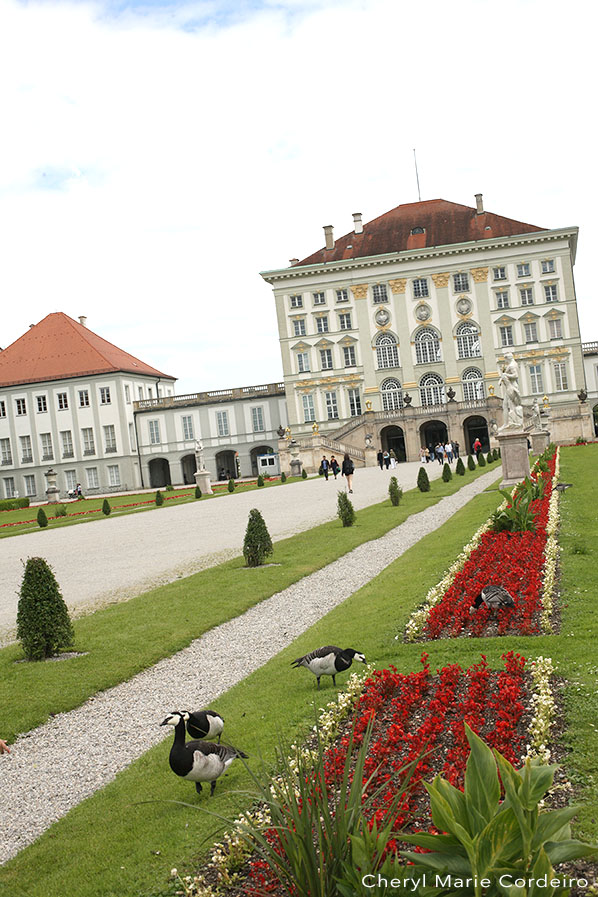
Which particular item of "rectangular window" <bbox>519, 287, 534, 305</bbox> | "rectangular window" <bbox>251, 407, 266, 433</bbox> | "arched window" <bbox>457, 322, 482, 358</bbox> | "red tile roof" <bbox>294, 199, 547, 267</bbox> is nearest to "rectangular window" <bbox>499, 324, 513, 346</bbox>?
"arched window" <bbox>457, 322, 482, 358</bbox>

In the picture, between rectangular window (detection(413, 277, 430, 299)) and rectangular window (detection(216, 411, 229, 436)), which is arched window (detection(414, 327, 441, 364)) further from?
rectangular window (detection(216, 411, 229, 436))

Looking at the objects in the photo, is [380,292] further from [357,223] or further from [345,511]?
[345,511]

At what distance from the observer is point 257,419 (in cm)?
6406

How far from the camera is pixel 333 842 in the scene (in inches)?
123

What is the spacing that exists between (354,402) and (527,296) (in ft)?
45.5

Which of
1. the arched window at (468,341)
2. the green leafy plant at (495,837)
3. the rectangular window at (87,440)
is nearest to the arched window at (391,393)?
the arched window at (468,341)

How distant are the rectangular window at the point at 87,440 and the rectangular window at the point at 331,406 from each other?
17.1 metres

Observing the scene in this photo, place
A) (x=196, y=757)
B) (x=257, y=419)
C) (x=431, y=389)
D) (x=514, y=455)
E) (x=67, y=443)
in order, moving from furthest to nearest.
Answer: (x=257, y=419), (x=67, y=443), (x=431, y=389), (x=514, y=455), (x=196, y=757)

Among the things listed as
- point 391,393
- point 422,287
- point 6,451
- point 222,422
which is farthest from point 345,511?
point 6,451

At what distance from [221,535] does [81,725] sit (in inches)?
542

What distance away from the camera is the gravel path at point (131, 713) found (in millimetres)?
5535

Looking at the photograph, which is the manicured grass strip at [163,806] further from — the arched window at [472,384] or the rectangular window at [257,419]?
the rectangular window at [257,419]

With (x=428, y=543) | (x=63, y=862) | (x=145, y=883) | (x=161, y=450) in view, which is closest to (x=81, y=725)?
(x=63, y=862)

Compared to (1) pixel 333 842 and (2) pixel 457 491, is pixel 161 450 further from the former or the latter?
(1) pixel 333 842
